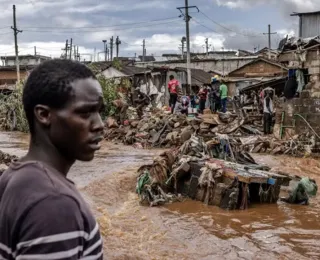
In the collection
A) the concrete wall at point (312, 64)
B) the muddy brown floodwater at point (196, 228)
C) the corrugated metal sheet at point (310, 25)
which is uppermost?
the corrugated metal sheet at point (310, 25)

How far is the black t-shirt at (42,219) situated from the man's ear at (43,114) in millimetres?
128

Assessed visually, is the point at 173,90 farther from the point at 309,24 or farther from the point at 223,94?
the point at 309,24

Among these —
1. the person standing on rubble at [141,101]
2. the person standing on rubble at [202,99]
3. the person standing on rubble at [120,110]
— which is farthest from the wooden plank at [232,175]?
the person standing on rubble at [202,99]

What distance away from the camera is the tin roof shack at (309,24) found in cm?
2855

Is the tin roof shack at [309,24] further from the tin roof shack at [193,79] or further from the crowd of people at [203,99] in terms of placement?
the tin roof shack at [193,79]

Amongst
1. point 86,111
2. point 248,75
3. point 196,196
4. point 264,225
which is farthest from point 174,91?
point 86,111

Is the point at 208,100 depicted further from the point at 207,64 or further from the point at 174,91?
the point at 207,64

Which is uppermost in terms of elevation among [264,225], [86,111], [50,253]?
[86,111]

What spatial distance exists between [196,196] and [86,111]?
306 inches

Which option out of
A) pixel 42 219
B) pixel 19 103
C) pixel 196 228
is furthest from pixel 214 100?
pixel 42 219

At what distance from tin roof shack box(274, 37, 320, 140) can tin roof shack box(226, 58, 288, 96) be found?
61.4 feet

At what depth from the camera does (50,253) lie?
1236 millimetres

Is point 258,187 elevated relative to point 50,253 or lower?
lower

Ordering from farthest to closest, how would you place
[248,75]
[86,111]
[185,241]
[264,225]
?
1. [248,75]
2. [264,225]
3. [185,241]
4. [86,111]
